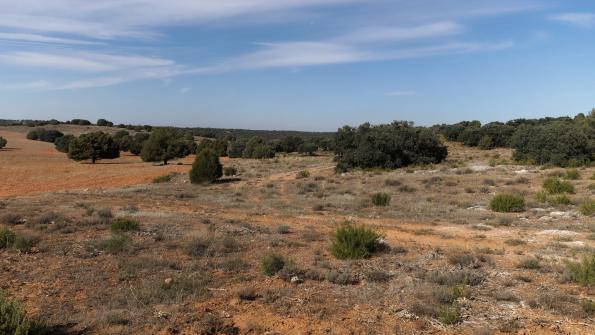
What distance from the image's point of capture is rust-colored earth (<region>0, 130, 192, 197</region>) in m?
34.1

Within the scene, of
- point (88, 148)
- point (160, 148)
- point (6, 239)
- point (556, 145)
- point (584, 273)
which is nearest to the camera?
point (584, 273)

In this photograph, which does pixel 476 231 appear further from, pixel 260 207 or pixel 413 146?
pixel 413 146

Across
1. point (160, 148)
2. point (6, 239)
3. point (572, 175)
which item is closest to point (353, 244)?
point (6, 239)

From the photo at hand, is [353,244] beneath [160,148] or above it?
beneath

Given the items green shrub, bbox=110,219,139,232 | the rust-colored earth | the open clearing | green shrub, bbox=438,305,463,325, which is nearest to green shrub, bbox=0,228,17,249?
the open clearing

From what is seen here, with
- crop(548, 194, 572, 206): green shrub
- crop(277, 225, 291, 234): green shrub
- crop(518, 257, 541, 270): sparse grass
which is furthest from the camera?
crop(548, 194, 572, 206): green shrub

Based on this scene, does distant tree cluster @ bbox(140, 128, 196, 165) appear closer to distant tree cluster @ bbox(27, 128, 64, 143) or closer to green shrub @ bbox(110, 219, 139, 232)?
distant tree cluster @ bbox(27, 128, 64, 143)

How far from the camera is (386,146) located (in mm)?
40781

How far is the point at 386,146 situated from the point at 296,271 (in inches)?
1283

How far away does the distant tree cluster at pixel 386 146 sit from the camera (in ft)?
130

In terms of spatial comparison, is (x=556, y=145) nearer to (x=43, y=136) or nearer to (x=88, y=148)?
(x=88, y=148)

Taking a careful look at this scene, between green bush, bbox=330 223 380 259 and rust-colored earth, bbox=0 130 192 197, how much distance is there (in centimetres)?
2565

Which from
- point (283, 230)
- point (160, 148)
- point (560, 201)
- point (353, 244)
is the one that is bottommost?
point (283, 230)

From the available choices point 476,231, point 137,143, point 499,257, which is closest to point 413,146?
point 476,231
